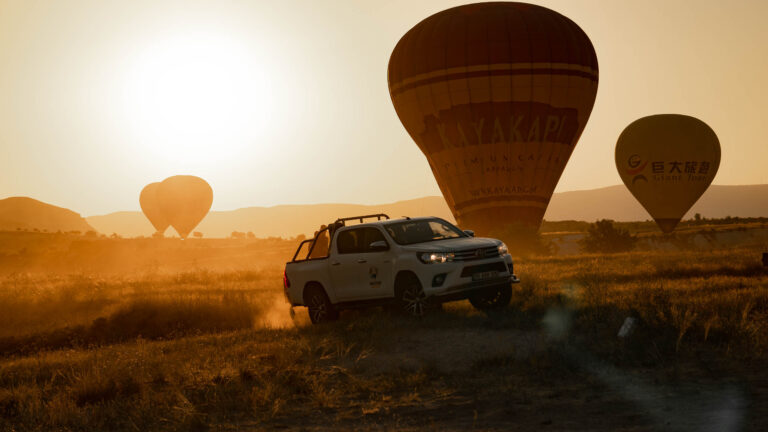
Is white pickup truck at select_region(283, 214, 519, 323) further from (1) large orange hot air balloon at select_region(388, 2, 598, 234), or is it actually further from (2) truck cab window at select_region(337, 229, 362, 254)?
(1) large orange hot air balloon at select_region(388, 2, 598, 234)

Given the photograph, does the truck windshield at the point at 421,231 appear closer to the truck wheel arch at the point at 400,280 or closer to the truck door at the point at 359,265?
the truck door at the point at 359,265

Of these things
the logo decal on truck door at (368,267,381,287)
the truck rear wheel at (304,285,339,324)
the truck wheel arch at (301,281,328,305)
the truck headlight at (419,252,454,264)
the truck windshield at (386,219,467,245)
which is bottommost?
the truck rear wheel at (304,285,339,324)

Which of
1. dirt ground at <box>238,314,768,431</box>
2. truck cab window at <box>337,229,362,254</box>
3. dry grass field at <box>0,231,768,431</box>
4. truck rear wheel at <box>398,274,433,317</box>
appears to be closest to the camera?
dirt ground at <box>238,314,768,431</box>

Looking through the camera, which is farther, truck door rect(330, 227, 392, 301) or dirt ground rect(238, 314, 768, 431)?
truck door rect(330, 227, 392, 301)

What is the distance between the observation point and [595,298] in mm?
17422

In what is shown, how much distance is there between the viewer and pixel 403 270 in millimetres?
16344

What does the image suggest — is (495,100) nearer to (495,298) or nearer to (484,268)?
(495,298)

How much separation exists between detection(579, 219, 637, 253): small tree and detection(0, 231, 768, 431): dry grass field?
3932cm

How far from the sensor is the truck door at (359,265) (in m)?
16.9

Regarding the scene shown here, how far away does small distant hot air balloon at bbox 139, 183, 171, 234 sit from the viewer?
138 metres

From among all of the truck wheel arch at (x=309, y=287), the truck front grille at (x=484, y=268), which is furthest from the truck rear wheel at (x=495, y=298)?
the truck wheel arch at (x=309, y=287)

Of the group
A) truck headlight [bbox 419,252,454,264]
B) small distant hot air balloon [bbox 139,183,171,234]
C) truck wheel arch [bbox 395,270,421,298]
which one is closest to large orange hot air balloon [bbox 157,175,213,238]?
small distant hot air balloon [bbox 139,183,171,234]

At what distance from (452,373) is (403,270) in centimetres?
451

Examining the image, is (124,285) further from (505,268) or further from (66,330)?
(505,268)
